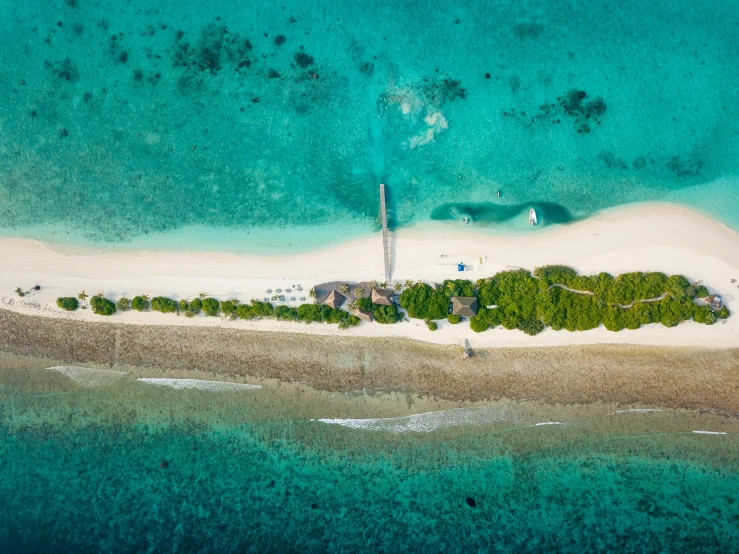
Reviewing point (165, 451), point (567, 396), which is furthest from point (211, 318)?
point (567, 396)

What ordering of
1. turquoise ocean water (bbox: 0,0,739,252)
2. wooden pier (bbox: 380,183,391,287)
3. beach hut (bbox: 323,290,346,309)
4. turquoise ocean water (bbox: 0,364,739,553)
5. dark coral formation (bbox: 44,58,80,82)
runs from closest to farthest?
turquoise ocean water (bbox: 0,364,739,553) < beach hut (bbox: 323,290,346,309) < wooden pier (bbox: 380,183,391,287) < turquoise ocean water (bbox: 0,0,739,252) < dark coral formation (bbox: 44,58,80,82)

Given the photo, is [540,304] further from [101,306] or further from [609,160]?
[101,306]

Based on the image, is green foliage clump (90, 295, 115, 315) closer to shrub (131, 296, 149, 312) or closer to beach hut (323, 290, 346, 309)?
shrub (131, 296, 149, 312)

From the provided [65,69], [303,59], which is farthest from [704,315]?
[65,69]

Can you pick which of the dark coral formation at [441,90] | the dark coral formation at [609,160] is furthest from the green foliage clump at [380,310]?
the dark coral formation at [609,160]

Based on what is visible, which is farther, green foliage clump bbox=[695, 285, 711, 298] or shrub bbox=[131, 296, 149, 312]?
shrub bbox=[131, 296, 149, 312]

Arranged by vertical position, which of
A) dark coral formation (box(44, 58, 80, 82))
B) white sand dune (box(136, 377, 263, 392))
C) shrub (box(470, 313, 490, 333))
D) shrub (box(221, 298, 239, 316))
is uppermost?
dark coral formation (box(44, 58, 80, 82))

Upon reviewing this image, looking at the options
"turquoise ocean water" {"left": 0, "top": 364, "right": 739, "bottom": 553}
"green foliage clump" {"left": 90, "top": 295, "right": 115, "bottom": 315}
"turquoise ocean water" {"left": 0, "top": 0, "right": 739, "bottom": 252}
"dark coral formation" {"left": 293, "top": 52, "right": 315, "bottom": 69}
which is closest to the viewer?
"turquoise ocean water" {"left": 0, "top": 364, "right": 739, "bottom": 553}

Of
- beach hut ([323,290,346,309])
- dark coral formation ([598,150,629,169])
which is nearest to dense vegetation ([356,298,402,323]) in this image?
beach hut ([323,290,346,309])
